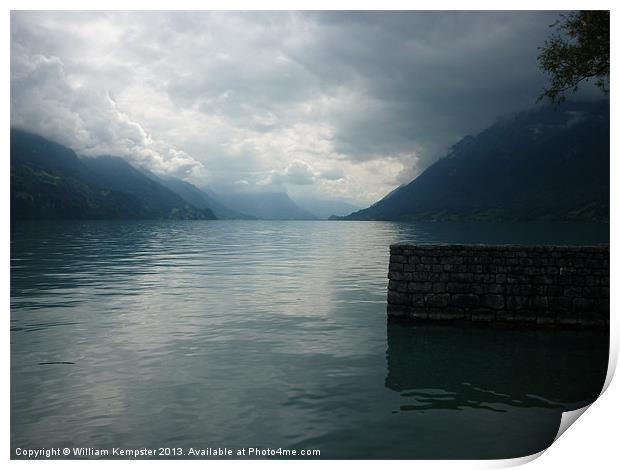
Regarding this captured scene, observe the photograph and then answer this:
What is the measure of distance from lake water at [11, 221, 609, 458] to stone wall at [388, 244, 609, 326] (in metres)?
0.63

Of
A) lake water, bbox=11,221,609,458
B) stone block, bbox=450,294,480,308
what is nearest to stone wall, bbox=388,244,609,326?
stone block, bbox=450,294,480,308

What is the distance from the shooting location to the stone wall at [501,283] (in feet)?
47.5

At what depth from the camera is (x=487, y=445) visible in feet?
25.1

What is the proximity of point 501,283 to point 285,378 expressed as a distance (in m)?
7.98

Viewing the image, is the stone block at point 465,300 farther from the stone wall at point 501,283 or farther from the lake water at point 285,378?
the lake water at point 285,378

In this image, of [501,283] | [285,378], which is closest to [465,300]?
[501,283]

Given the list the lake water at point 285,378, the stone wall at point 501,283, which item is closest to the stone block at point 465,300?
the stone wall at point 501,283

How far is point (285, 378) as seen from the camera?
1077 cm

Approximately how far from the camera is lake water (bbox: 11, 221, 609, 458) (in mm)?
7930

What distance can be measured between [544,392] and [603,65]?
1166 cm

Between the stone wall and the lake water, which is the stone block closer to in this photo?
the stone wall

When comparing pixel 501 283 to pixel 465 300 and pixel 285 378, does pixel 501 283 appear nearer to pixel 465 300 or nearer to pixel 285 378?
pixel 465 300

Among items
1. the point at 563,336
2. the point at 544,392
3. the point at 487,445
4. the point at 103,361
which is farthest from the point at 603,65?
the point at 103,361
